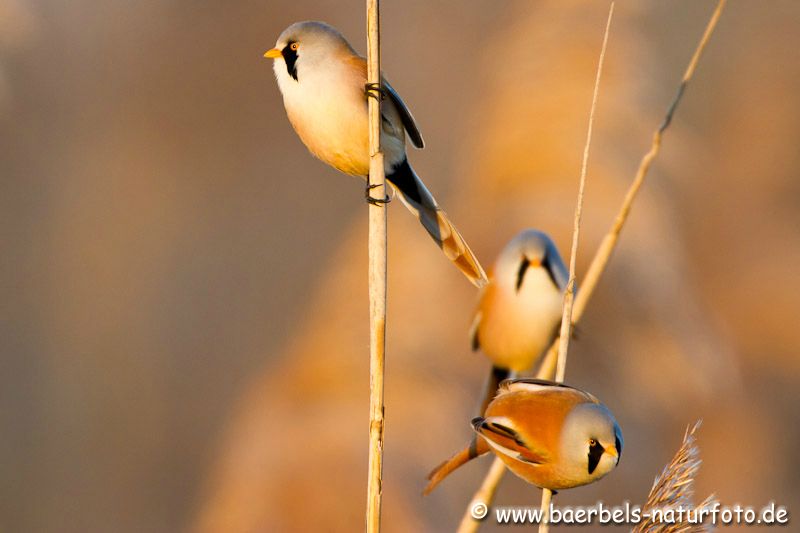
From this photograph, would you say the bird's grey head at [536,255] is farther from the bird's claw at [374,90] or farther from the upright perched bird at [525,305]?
the bird's claw at [374,90]

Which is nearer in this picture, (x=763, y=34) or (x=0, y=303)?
(x=0, y=303)

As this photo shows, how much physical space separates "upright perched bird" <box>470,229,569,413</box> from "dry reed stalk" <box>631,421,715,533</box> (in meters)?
0.68

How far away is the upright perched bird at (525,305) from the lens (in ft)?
6.42

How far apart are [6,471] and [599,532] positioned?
2.41m

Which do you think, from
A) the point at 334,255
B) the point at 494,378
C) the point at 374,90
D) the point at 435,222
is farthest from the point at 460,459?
the point at 334,255

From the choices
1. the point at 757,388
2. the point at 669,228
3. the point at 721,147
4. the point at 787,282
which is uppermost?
the point at 721,147

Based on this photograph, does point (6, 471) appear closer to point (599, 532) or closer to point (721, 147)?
point (599, 532)

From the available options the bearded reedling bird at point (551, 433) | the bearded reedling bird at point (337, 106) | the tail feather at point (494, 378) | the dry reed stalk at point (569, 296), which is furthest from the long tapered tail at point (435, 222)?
the tail feather at point (494, 378)

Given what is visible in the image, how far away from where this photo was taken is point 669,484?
4.20 feet

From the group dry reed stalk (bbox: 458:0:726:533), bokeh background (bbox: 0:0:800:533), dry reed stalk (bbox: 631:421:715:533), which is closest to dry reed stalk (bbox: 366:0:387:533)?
dry reed stalk (bbox: 458:0:726:533)

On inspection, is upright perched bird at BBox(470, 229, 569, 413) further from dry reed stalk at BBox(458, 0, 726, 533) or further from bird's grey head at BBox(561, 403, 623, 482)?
bird's grey head at BBox(561, 403, 623, 482)

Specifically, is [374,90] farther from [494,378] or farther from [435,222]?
[494,378]

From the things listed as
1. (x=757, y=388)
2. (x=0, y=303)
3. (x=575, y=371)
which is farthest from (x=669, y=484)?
(x=0, y=303)

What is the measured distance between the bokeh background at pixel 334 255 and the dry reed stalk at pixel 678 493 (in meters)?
1.79
